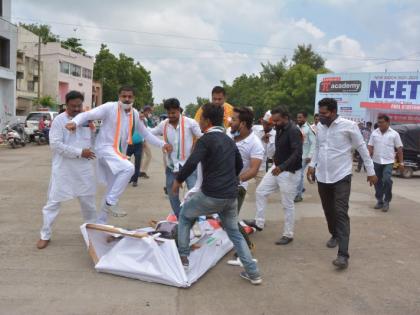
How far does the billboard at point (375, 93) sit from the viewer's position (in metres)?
25.2

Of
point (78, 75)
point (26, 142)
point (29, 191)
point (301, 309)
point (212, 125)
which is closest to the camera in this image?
point (301, 309)

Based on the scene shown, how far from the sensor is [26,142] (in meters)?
24.1

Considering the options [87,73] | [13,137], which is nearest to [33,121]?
[13,137]

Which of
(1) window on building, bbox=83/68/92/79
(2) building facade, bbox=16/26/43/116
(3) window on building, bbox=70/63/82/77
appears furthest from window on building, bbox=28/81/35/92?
(1) window on building, bbox=83/68/92/79

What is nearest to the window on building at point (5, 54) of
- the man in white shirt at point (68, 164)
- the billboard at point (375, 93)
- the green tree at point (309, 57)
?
the billboard at point (375, 93)

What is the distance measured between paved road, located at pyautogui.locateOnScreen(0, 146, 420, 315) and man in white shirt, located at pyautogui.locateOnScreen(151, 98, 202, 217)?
120 cm

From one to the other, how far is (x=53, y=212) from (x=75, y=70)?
2300 inches

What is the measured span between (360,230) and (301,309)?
3.35 metres

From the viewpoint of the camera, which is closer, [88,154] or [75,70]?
[88,154]

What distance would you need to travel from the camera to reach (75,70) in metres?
60.7

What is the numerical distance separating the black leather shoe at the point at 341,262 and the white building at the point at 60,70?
49.6m

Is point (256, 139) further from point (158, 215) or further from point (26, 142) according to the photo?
point (26, 142)

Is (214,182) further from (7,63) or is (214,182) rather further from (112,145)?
(7,63)

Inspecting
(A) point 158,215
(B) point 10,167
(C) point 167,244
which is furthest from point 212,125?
(B) point 10,167
